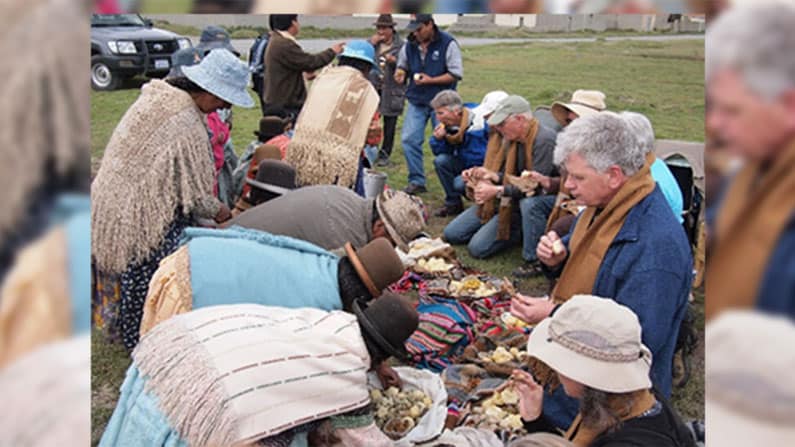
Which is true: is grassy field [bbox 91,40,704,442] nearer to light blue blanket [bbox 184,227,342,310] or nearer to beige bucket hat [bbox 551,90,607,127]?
beige bucket hat [bbox 551,90,607,127]

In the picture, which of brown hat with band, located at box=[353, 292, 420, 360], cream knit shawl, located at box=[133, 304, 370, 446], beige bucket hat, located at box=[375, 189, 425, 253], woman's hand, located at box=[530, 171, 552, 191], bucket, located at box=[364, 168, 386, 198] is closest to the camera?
cream knit shawl, located at box=[133, 304, 370, 446]

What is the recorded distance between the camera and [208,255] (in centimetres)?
258

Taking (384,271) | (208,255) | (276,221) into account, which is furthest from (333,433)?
(276,221)

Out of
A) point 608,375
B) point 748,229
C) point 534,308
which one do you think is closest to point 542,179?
point 534,308

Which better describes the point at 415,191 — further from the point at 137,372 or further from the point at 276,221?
the point at 137,372

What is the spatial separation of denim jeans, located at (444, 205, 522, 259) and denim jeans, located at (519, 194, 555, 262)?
5 cm

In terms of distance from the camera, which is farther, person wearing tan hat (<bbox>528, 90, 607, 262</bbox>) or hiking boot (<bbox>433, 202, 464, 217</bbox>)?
hiking boot (<bbox>433, 202, 464, 217</bbox>)

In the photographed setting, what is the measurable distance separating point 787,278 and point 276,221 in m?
1.91

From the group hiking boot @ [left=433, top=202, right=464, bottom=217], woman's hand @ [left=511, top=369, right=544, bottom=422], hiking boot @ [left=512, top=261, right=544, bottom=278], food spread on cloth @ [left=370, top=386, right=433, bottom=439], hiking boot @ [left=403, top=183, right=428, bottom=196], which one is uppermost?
hiking boot @ [left=403, top=183, right=428, bottom=196]

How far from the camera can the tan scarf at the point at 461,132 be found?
2912 millimetres

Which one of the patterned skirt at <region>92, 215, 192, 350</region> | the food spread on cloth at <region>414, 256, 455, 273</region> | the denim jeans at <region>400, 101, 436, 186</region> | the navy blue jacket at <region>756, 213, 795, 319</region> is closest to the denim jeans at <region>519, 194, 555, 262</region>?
the denim jeans at <region>400, 101, 436, 186</region>

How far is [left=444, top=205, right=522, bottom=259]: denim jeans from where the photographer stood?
2.92 m

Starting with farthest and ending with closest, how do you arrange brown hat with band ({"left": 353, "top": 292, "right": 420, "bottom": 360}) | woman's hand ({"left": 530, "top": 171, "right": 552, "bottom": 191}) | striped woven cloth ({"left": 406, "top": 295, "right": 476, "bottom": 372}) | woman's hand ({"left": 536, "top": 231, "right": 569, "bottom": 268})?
striped woven cloth ({"left": 406, "top": 295, "right": 476, "bottom": 372}) < woman's hand ({"left": 530, "top": 171, "right": 552, "bottom": 191}) < woman's hand ({"left": 536, "top": 231, "right": 569, "bottom": 268}) < brown hat with band ({"left": 353, "top": 292, "right": 420, "bottom": 360})

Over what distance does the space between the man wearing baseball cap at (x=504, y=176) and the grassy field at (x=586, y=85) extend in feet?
0.54
